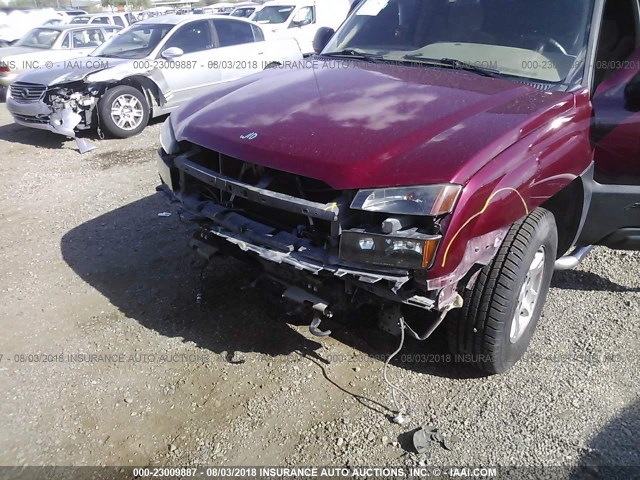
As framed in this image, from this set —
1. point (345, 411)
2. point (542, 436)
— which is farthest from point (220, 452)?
point (542, 436)

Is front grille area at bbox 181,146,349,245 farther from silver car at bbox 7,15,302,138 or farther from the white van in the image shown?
the white van

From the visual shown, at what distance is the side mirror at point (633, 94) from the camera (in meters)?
2.96

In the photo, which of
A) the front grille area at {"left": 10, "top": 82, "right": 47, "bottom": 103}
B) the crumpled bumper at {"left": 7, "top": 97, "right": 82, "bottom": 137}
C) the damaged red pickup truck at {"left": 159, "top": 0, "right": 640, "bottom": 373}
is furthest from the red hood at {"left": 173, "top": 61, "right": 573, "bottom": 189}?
the front grille area at {"left": 10, "top": 82, "right": 47, "bottom": 103}

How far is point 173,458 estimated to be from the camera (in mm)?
2525

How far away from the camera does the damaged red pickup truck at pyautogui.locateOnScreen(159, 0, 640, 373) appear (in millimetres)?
2336

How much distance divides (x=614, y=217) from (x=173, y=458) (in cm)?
302

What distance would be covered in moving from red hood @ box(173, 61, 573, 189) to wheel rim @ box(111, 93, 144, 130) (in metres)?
5.21

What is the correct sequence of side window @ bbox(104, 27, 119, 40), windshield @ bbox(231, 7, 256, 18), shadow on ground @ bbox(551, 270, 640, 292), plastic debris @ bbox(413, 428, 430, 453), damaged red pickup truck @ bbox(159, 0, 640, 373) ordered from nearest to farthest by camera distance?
damaged red pickup truck @ bbox(159, 0, 640, 373), plastic debris @ bbox(413, 428, 430, 453), shadow on ground @ bbox(551, 270, 640, 292), side window @ bbox(104, 27, 119, 40), windshield @ bbox(231, 7, 256, 18)

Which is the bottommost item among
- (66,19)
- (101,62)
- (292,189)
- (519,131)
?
(66,19)

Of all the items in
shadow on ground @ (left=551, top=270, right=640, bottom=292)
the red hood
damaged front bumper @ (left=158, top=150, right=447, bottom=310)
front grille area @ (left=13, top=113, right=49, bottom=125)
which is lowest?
front grille area @ (left=13, top=113, right=49, bottom=125)

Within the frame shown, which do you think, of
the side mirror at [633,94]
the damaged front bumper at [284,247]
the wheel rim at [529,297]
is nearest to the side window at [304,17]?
the damaged front bumper at [284,247]

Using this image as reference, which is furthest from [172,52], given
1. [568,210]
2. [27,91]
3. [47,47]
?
[568,210]

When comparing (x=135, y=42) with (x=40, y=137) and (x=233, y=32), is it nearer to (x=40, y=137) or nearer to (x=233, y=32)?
(x=233, y=32)

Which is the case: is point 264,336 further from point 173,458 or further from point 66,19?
point 66,19
